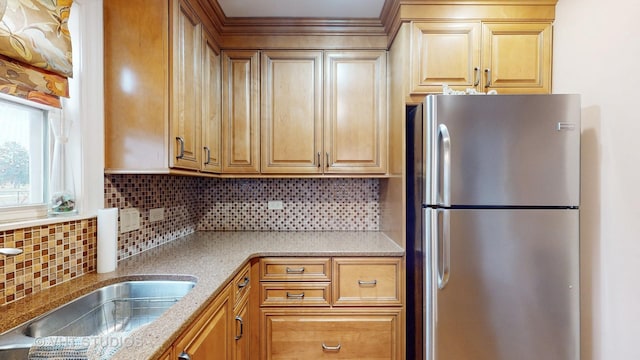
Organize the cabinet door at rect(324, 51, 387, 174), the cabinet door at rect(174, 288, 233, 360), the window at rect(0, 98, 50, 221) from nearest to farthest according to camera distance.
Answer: the cabinet door at rect(174, 288, 233, 360), the window at rect(0, 98, 50, 221), the cabinet door at rect(324, 51, 387, 174)

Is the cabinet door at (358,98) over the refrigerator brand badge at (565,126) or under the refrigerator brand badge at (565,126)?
over

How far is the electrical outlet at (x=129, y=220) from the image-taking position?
1.52m

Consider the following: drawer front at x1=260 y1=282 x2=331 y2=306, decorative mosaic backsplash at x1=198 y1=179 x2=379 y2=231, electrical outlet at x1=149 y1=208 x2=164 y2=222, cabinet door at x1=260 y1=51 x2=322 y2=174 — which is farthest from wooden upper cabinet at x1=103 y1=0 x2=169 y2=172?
decorative mosaic backsplash at x1=198 y1=179 x2=379 y2=231

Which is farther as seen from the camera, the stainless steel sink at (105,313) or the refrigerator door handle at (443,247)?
the refrigerator door handle at (443,247)

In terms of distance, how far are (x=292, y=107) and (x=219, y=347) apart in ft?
4.88

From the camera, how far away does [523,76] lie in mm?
1769

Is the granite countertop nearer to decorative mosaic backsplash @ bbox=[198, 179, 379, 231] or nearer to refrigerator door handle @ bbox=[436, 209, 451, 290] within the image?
decorative mosaic backsplash @ bbox=[198, 179, 379, 231]

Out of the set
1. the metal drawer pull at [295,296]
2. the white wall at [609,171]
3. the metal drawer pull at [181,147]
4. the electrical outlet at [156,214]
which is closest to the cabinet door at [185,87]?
the metal drawer pull at [181,147]

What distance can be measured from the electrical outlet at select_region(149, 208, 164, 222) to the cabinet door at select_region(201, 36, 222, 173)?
1.27 ft

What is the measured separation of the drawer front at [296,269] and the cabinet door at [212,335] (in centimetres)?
43

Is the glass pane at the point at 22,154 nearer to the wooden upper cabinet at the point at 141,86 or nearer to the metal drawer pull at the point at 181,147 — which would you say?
the wooden upper cabinet at the point at 141,86

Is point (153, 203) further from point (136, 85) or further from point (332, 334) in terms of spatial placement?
point (332, 334)

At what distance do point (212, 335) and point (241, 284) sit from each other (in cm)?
41

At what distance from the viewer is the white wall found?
50.5 inches
